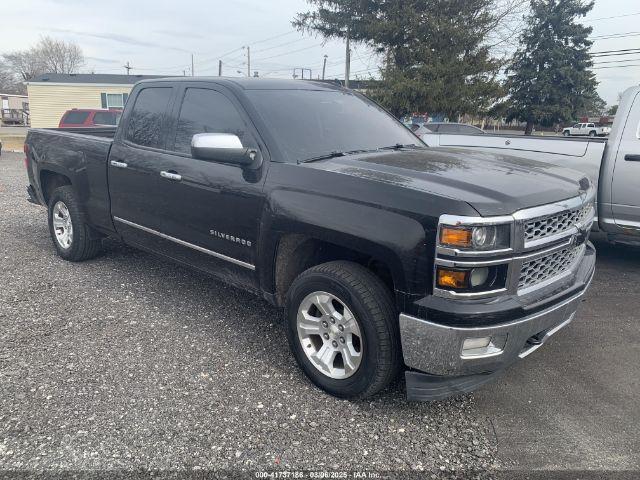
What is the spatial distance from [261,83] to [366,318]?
214 centimetres

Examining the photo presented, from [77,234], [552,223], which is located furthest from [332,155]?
[77,234]

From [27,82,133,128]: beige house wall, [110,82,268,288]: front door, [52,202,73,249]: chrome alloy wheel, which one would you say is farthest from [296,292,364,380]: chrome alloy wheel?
[27,82,133,128]: beige house wall

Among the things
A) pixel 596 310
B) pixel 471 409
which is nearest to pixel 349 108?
pixel 471 409

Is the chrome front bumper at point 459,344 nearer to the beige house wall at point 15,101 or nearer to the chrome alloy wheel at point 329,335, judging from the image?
the chrome alloy wheel at point 329,335

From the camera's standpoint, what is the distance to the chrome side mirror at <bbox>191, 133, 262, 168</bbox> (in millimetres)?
3228

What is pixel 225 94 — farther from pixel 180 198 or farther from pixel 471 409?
pixel 471 409

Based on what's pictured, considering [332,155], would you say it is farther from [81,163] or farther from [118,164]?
[81,163]

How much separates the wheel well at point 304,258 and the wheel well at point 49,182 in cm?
348

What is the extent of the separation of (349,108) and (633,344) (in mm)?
2872

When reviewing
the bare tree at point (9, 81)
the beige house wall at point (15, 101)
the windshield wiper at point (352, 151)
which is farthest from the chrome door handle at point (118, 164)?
the bare tree at point (9, 81)

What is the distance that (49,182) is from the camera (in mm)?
5852

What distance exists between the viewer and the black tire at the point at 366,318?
277 centimetres

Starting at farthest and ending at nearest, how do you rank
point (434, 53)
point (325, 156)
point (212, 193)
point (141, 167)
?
point (434, 53) < point (141, 167) < point (212, 193) < point (325, 156)

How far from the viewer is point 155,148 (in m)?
4.25
